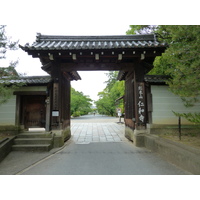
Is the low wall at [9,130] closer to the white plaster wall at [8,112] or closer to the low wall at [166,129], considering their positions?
the white plaster wall at [8,112]

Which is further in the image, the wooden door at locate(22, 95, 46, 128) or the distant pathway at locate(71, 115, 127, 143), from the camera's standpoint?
the distant pathway at locate(71, 115, 127, 143)

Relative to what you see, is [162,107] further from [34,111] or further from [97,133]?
[34,111]

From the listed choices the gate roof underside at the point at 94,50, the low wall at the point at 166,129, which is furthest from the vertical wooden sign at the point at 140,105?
the gate roof underside at the point at 94,50

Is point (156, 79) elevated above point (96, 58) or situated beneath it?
situated beneath

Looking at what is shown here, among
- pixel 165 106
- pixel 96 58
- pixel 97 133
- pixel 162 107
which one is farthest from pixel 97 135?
pixel 96 58

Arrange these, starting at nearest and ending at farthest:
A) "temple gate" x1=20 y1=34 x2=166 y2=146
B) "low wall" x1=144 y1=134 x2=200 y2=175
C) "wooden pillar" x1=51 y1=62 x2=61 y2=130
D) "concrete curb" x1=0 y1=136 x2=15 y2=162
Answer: "low wall" x1=144 y1=134 x2=200 y2=175 → "concrete curb" x1=0 y1=136 x2=15 y2=162 → "temple gate" x1=20 y1=34 x2=166 y2=146 → "wooden pillar" x1=51 y1=62 x2=61 y2=130

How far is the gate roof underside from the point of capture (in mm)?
5469

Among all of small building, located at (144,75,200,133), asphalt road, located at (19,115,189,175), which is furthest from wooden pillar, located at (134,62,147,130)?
asphalt road, located at (19,115,189,175)

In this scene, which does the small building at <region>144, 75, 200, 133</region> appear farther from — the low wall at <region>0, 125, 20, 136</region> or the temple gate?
the low wall at <region>0, 125, 20, 136</region>

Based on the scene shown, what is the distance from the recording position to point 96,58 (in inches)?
227

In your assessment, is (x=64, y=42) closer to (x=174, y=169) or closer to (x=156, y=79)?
(x=156, y=79)

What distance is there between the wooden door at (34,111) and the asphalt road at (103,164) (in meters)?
2.55

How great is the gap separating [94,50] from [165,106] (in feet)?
14.5

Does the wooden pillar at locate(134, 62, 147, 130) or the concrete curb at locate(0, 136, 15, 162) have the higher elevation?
the wooden pillar at locate(134, 62, 147, 130)
